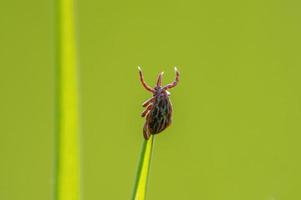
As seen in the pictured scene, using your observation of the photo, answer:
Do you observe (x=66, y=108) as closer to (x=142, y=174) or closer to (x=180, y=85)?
(x=142, y=174)

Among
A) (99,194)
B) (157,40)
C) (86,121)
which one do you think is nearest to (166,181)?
(99,194)

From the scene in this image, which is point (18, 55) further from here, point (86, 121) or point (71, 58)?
point (71, 58)

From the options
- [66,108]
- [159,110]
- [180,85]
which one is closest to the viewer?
[66,108]

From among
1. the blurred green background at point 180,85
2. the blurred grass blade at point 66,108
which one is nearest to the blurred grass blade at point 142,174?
the blurred grass blade at point 66,108

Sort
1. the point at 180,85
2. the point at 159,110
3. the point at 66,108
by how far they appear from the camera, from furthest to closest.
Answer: the point at 180,85, the point at 159,110, the point at 66,108

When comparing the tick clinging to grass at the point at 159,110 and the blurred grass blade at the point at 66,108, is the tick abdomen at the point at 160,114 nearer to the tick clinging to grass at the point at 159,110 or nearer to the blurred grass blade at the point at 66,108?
the tick clinging to grass at the point at 159,110

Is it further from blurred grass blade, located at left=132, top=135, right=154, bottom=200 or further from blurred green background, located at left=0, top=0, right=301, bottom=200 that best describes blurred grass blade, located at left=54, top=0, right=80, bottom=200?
blurred green background, located at left=0, top=0, right=301, bottom=200

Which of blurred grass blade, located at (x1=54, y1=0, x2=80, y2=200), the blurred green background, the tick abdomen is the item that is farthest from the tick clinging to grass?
the blurred green background

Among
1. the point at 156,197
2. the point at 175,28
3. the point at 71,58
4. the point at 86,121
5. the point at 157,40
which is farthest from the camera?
the point at 175,28

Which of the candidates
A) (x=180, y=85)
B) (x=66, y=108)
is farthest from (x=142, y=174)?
(x=180, y=85)
